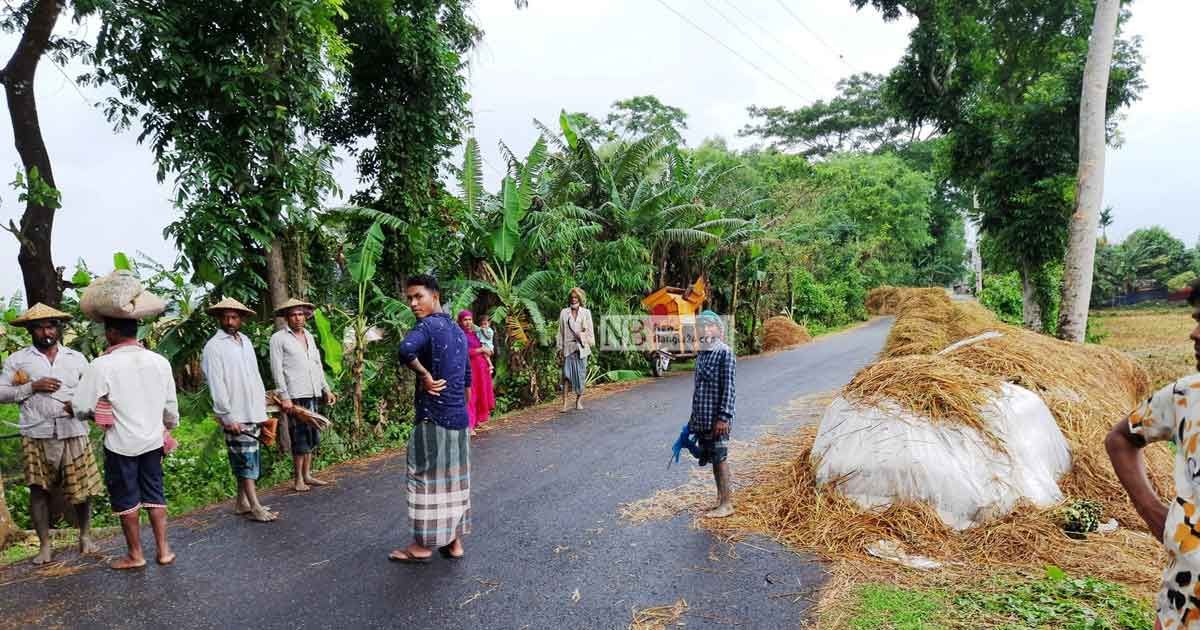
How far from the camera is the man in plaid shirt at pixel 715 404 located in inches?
193

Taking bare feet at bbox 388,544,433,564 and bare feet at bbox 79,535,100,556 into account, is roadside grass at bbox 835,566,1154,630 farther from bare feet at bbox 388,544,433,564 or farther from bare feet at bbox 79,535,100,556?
bare feet at bbox 79,535,100,556

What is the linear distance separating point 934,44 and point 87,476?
17155 millimetres

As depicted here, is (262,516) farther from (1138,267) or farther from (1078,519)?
(1138,267)

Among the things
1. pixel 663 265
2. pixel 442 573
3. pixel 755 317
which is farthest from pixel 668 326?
pixel 442 573

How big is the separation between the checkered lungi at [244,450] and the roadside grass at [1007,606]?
4601mm

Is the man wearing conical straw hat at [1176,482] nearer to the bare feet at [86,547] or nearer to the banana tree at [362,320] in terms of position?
the bare feet at [86,547]

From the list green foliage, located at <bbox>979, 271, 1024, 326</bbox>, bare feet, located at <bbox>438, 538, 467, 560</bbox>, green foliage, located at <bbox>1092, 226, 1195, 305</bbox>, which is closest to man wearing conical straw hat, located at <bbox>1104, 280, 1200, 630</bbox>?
bare feet, located at <bbox>438, 538, 467, 560</bbox>

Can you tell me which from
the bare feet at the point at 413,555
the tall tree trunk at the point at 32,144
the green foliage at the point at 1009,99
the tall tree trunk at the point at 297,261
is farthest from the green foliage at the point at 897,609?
the green foliage at the point at 1009,99

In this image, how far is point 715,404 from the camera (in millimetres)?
4941

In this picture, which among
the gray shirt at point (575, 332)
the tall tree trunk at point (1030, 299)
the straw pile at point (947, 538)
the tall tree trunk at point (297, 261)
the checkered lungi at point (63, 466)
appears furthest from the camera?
the tall tree trunk at point (1030, 299)

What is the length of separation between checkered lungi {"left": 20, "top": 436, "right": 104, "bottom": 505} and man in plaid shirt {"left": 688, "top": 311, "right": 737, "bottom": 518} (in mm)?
4431

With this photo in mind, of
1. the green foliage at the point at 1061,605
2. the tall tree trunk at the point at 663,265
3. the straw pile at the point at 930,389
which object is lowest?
the green foliage at the point at 1061,605

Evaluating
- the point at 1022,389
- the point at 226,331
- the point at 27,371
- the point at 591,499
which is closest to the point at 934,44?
the point at 1022,389

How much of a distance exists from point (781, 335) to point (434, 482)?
1799 centimetres
